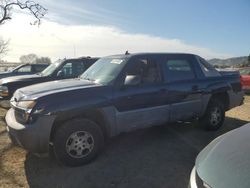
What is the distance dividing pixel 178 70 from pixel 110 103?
6.07 ft

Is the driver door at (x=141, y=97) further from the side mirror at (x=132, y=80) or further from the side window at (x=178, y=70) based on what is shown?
the side window at (x=178, y=70)

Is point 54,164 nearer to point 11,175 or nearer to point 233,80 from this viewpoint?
point 11,175

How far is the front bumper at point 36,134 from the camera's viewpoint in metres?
4.02

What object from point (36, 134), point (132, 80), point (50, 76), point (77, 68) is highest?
point (132, 80)

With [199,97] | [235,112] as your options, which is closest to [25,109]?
[199,97]

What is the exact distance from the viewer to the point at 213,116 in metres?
6.40

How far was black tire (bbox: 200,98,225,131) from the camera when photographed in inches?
249

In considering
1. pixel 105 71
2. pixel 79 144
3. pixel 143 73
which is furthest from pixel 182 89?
pixel 79 144

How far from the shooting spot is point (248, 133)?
2.89m

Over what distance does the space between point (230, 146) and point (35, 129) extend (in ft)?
8.71

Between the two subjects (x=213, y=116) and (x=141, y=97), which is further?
(x=213, y=116)

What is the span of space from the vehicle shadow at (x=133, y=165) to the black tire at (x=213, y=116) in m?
0.32

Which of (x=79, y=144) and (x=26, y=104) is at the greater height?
(x=26, y=104)

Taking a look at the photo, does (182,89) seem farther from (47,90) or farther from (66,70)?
(66,70)
